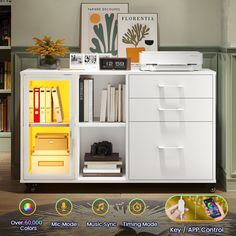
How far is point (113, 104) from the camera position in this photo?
4465 millimetres

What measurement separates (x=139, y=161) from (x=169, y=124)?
0.31 metres

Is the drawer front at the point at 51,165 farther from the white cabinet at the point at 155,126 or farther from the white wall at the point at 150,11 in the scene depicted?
the white wall at the point at 150,11

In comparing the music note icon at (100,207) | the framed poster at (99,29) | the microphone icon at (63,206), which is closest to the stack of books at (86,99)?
the framed poster at (99,29)

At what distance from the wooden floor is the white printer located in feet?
2.62

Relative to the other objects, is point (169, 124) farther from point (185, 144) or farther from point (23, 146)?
point (23, 146)

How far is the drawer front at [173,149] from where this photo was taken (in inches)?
171

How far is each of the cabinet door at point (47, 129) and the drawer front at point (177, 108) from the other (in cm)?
50

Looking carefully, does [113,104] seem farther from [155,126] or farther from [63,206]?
[63,206]

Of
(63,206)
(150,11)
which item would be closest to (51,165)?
(63,206)

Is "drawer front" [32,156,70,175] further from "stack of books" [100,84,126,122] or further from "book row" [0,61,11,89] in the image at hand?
"book row" [0,61,11,89]

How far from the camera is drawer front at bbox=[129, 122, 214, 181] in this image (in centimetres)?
434

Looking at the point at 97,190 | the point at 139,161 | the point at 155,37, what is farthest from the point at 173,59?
the point at 97,190

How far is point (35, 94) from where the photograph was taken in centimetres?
441

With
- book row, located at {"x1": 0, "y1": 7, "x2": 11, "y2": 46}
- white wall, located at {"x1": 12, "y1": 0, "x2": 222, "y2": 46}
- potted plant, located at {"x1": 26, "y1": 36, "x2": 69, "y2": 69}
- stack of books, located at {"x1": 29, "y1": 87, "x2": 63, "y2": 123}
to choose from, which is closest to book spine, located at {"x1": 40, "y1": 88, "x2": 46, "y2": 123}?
stack of books, located at {"x1": 29, "y1": 87, "x2": 63, "y2": 123}
